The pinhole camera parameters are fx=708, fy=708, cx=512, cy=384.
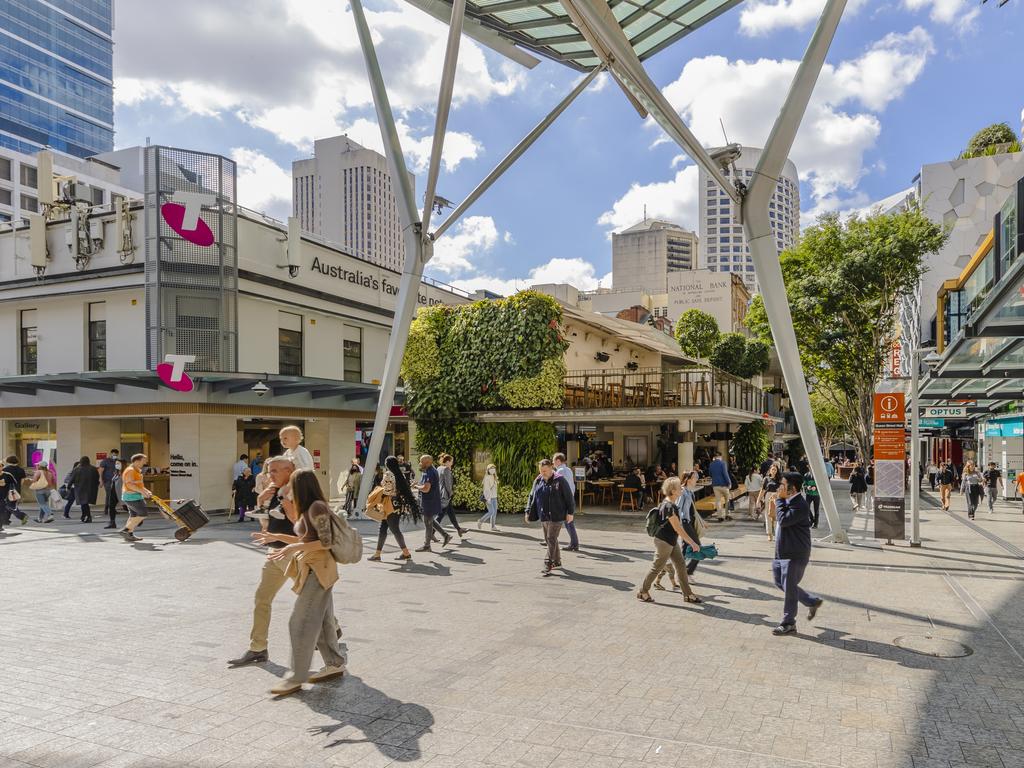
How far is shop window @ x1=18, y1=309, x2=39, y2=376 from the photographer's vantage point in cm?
2294

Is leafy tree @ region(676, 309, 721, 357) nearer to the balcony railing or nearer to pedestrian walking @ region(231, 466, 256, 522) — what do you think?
the balcony railing

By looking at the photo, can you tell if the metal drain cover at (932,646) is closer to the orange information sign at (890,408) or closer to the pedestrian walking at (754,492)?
the orange information sign at (890,408)

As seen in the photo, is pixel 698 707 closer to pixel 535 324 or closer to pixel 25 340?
pixel 535 324

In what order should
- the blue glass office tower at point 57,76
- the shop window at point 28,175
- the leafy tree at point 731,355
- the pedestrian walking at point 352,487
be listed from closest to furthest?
the pedestrian walking at point 352,487
the leafy tree at point 731,355
the shop window at point 28,175
the blue glass office tower at point 57,76

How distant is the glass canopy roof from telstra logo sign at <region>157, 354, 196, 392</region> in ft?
38.2

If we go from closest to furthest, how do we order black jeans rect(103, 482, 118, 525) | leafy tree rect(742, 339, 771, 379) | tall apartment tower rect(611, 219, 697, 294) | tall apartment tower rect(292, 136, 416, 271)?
1. black jeans rect(103, 482, 118, 525)
2. leafy tree rect(742, 339, 771, 379)
3. tall apartment tower rect(611, 219, 697, 294)
4. tall apartment tower rect(292, 136, 416, 271)

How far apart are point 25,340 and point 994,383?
31.2 meters

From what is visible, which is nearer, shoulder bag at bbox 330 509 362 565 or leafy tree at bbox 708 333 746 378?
shoulder bag at bbox 330 509 362 565

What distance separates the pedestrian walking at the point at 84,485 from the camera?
1727 centimetres

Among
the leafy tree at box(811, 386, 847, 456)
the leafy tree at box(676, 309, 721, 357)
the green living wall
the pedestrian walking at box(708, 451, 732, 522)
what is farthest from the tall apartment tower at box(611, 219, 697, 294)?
the pedestrian walking at box(708, 451, 732, 522)

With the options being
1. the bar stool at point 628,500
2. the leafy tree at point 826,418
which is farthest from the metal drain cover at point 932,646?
the leafy tree at point 826,418

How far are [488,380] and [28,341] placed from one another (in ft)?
50.8

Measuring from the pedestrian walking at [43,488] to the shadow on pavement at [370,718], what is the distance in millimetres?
14989

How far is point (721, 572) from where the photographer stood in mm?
11203
